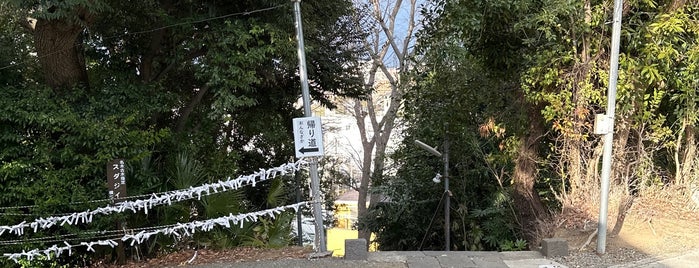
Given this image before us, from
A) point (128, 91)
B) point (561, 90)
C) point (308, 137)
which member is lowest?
point (308, 137)

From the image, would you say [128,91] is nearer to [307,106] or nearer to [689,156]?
[307,106]

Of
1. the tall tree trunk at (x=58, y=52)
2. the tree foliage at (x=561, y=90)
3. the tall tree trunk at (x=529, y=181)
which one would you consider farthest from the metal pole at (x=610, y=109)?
the tall tree trunk at (x=58, y=52)

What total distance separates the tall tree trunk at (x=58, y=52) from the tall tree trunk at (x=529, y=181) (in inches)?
271

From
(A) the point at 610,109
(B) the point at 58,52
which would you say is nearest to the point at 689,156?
(A) the point at 610,109

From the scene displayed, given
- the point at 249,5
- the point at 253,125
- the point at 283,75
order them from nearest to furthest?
the point at 249,5 < the point at 283,75 < the point at 253,125

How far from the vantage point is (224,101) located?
19.6 ft

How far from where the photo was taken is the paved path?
5.38 m

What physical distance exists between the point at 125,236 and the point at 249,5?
3517 mm

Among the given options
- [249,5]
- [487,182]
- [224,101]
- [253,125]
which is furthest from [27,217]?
[487,182]

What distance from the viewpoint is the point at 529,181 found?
310 inches

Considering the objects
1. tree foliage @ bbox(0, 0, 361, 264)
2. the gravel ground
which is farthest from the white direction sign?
the gravel ground

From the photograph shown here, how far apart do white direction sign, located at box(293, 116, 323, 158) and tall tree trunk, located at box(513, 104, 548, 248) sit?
373 centimetres

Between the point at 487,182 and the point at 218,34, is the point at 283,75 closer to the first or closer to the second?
the point at 218,34

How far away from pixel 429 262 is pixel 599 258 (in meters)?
2.04
